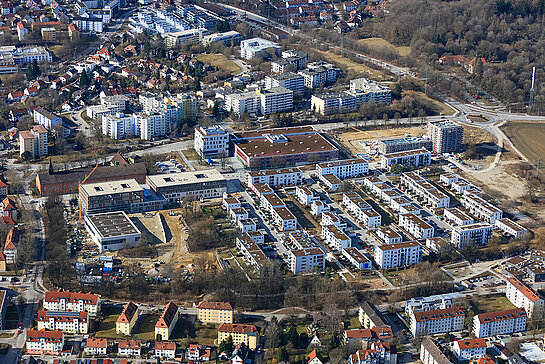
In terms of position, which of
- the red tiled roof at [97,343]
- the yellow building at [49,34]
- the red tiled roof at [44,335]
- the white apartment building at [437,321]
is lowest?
the white apartment building at [437,321]

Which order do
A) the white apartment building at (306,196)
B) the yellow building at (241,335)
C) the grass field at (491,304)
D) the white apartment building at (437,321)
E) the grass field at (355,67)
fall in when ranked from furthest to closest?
the grass field at (355,67), the white apartment building at (306,196), the grass field at (491,304), the white apartment building at (437,321), the yellow building at (241,335)

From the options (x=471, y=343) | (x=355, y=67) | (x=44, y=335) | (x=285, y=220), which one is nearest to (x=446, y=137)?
(x=285, y=220)

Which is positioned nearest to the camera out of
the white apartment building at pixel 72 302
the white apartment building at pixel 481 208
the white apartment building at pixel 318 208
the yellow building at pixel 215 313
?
the yellow building at pixel 215 313

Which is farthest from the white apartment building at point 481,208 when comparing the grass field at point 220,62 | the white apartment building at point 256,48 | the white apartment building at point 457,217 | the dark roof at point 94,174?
the white apartment building at point 256,48

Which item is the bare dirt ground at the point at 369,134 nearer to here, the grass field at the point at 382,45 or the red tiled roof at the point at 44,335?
the grass field at the point at 382,45

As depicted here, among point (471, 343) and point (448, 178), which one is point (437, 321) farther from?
point (448, 178)

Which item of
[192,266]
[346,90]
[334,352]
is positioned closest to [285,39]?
[346,90]

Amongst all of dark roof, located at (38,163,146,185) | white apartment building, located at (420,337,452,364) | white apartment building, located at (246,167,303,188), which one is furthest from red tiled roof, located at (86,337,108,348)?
white apartment building, located at (246,167,303,188)

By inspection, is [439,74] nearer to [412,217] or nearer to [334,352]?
[412,217]
